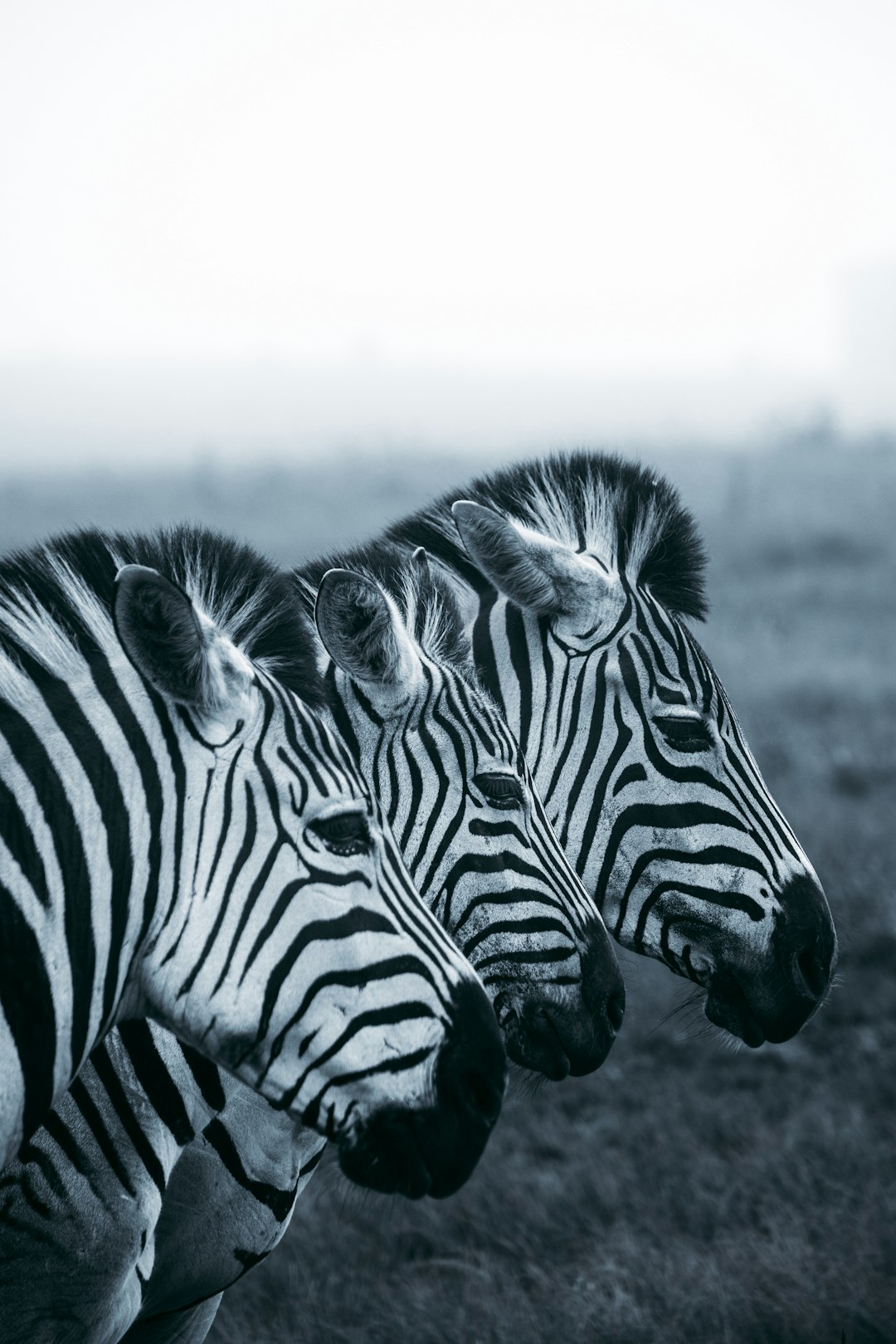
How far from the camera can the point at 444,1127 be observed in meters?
2.43

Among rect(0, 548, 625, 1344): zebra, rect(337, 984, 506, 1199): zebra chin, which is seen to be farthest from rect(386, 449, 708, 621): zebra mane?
rect(337, 984, 506, 1199): zebra chin

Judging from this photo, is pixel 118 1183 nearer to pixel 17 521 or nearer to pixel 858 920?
pixel 858 920

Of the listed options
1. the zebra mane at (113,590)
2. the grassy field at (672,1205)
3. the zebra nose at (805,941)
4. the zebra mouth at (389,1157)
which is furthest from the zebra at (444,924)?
the zebra mouth at (389,1157)

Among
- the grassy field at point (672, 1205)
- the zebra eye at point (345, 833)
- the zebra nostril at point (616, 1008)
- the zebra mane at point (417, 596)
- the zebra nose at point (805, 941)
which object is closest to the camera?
the zebra eye at point (345, 833)

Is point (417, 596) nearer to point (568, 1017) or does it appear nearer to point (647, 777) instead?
point (647, 777)

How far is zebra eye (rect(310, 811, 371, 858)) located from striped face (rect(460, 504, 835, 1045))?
1.39 m

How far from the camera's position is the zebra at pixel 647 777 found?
12.1 feet

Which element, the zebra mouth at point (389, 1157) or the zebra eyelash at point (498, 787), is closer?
the zebra mouth at point (389, 1157)

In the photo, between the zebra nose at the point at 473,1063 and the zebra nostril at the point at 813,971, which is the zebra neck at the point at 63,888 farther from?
the zebra nostril at the point at 813,971

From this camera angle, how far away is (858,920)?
9.56 metres

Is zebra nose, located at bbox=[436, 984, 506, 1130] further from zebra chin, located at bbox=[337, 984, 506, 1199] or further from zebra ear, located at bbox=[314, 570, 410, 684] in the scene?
zebra ear, located at bbox=[314, 570, 410, 684]

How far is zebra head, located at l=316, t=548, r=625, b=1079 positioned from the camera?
3162mm

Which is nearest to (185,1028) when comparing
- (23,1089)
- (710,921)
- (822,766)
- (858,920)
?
(23,1089)

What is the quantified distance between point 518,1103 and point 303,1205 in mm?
1636
